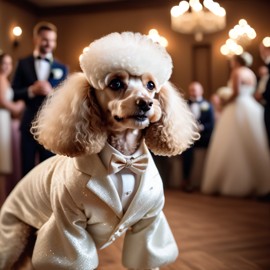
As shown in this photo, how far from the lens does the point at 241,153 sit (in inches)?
142

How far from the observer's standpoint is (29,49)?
7.31 meters

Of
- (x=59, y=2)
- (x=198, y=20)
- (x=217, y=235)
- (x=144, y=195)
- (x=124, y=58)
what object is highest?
(x=59, y=2)

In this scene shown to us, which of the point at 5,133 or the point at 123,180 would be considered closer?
the point at 123,180

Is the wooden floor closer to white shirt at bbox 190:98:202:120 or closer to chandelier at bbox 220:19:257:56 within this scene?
white shirt at bbox 190:98:202:120

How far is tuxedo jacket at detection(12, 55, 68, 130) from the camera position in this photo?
2.37 metres

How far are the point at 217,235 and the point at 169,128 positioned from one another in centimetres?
121

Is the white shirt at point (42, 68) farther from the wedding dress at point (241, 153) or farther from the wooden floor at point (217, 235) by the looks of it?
the wedding dress at point (241, 153)

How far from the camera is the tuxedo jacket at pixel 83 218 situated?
3.65ft

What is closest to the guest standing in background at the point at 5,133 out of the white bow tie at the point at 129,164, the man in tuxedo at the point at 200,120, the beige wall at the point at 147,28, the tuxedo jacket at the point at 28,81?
the tuxedo jacket at the point at 28,81

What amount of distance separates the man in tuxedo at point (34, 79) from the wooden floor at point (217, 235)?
0.80m

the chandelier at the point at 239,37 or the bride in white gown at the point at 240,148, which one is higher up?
the chandelier at the point at 239,37

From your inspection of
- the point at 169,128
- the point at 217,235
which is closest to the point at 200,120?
the point at 217,235

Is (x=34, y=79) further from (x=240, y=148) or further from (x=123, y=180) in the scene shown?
(x=240, y=148)

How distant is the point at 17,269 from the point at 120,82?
785mm
